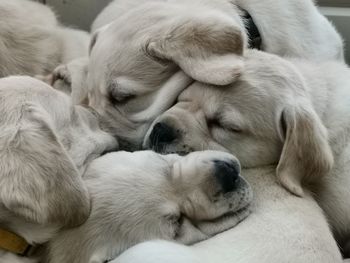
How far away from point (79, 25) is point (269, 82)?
4.97ft

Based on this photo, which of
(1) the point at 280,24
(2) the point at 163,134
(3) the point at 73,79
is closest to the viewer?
(2) the point at 163,134

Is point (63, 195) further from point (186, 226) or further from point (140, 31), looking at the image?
point (140, 31)

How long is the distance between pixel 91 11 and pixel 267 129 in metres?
1.51

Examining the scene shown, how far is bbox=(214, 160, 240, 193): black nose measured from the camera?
5.97 ft

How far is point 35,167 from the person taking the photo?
1.64 m

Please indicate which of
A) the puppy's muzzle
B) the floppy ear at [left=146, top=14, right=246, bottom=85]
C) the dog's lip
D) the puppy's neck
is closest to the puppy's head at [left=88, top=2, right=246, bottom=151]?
the floppy ear at [left=146, top=14, right=246, bottom=85]

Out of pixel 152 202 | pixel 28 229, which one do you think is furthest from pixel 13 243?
pixel 152 202

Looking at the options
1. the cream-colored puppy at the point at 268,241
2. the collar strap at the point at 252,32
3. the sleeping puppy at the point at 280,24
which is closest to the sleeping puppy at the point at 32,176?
the cream-colored puppy at the point at 268,241

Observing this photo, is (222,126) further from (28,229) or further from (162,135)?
(28,229)

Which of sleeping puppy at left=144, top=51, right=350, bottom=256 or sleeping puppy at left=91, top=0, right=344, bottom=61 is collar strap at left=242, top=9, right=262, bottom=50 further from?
sleeping puppy at left=144, top=51, right=350, bottom=256

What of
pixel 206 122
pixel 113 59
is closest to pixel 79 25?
pixel 113 59

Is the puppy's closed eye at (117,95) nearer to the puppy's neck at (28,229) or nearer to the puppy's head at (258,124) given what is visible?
the puppy's head at (258,124)

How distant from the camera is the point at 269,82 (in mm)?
2008

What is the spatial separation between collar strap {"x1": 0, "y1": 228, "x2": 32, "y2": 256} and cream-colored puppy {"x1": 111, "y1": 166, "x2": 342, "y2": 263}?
250 mm
